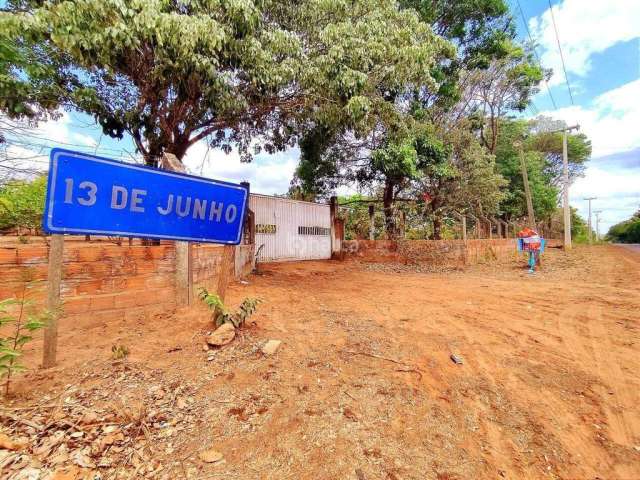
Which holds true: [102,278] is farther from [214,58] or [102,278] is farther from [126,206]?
[214,58]

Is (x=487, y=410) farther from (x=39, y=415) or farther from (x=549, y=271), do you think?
(x=549, y=271)

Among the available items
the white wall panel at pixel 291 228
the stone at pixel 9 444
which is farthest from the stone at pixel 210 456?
the white wall panel at pixel 291 228

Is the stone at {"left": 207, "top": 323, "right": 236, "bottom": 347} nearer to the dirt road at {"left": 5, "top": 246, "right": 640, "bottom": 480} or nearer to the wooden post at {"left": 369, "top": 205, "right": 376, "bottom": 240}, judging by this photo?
the dirt road at {"left": 5, "top": 246, "right": 640, "bottom": 480}

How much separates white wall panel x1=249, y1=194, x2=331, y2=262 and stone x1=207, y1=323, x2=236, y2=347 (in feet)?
19.3

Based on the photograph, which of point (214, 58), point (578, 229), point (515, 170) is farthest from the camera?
point (578, 229)

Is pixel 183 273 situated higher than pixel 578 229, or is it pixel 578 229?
pixel 578 229

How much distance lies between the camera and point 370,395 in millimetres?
2193

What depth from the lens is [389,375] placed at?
246cm

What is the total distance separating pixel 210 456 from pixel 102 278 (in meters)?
2.44

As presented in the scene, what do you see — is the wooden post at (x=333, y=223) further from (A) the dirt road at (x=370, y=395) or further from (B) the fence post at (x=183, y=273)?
(B) the fence post at (x=183, y=273)

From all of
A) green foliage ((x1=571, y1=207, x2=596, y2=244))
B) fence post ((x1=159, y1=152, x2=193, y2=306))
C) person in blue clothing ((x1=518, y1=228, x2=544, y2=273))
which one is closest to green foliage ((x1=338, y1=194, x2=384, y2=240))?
person in blue clothing ((x1=518, y1=228, x2=544, y2=273))

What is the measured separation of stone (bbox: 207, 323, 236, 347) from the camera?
272 centimetres

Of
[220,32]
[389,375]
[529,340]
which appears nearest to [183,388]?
[389,375]

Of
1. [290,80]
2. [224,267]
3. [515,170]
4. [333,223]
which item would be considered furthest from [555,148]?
[224,267]
